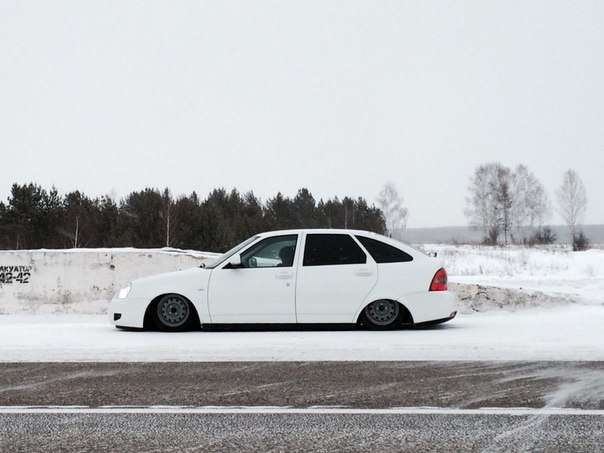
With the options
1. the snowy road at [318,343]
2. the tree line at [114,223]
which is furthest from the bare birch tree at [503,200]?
the snowy road at [318,343]

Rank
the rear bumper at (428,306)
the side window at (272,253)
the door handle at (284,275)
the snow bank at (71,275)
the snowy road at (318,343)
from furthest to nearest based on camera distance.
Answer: the snow bank at (71,275) → the side window at (272,253) → the door handle at (284,275) → the rear bumper at (428,306) → the snowy road at (318,343)

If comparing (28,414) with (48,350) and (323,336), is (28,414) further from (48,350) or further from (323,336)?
(323,336)

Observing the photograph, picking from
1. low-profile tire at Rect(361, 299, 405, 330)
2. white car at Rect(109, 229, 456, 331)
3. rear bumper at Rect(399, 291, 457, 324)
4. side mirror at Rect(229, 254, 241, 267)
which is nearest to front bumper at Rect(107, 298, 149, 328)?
white car at Rect(109, 229, 456, 331)

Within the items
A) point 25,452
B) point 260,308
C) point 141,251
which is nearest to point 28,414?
point 25,452

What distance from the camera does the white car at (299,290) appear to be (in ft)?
33.2

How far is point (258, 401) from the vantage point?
5.76 meters

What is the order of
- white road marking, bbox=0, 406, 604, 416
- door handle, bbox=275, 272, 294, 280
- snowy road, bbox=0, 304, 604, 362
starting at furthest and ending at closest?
door handle, bbox=275, 272, 294, 280
snowy road, bbox=0, 304, 604, 362
white road marking, bbox=0, 406, 604, 416

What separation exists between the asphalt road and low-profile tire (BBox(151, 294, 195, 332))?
8.36 feet

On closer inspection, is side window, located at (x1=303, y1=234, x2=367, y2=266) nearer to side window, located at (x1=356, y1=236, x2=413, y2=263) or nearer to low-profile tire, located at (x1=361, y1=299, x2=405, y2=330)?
side window, located at (x1=356, y1=236, x2=413, y2=263)

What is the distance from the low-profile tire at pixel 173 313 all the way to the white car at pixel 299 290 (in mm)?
14

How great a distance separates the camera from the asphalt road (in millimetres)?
4531

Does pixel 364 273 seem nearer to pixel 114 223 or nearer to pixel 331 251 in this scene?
pixel 331 251

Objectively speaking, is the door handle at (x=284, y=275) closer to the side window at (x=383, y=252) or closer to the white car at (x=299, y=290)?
the white car at (x=299, y=290)

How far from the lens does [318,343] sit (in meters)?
9.05
